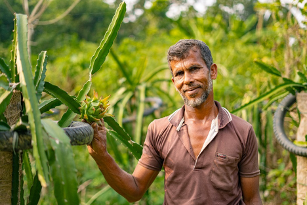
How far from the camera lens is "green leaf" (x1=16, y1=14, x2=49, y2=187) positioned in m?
0.76

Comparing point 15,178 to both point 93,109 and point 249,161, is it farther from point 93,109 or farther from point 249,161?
point 249,161

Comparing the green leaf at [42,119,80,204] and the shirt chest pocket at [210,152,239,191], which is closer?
the green leaf at [42,119,80,204]

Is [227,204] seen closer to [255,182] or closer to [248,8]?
[255,182]

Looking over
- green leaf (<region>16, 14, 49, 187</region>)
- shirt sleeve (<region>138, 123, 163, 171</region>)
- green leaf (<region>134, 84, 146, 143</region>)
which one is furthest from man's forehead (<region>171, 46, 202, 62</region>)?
green leaf (<region>134, 84, 146, 143</region>)

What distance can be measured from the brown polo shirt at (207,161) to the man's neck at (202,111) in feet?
0.12

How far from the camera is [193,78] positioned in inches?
47.9

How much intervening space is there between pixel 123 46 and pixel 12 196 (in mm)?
4070

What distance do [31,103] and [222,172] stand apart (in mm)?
690

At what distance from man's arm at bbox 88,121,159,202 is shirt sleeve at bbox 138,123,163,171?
20 millimetres

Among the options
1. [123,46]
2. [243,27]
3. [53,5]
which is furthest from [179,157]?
[53,5]

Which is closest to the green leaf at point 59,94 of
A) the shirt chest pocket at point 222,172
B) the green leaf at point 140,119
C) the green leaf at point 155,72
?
the shirt chest pocket at point 222,172

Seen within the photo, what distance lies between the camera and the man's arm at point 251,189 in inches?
49.0

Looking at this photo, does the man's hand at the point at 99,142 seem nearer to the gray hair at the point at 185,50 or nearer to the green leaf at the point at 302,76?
the gray hair at the point at 185,50

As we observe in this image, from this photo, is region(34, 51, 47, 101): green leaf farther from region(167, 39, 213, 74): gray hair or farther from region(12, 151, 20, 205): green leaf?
region(167, 39, 213, 74): gray hair
